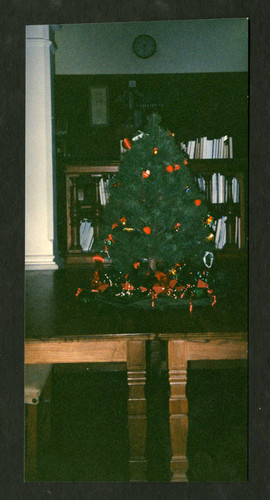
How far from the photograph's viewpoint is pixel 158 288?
154 centimetres

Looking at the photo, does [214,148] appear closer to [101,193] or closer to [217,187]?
[217,187]

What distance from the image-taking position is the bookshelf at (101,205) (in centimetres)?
295

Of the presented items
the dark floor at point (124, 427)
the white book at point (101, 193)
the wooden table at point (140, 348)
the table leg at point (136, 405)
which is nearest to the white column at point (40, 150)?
the white book at point (101, 193)

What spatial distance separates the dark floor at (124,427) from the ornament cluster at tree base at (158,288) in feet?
1.05

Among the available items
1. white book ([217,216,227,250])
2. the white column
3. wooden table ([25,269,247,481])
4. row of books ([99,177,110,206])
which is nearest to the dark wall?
row of books ([99,177,110,206])

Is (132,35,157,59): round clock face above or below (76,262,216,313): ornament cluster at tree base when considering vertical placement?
above

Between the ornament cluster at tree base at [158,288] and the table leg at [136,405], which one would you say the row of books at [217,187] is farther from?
the table leg at [136,405]

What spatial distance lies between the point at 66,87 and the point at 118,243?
2.81 meters

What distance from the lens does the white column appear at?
2623mm

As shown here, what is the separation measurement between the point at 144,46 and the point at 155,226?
2.99 metres

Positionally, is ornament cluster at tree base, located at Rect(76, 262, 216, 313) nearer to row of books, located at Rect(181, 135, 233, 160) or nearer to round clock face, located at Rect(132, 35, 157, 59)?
row of books, located at Rect(181, 135, 233, 160)

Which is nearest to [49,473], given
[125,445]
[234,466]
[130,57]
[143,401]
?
[125,445]

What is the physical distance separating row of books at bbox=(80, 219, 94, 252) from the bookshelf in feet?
0.10

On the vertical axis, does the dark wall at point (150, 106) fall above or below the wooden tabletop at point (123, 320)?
above
